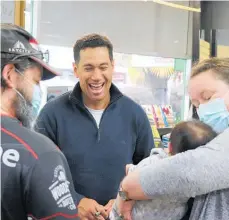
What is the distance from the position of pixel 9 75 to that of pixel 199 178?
0.53 metres

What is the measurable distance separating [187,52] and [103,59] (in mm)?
1893

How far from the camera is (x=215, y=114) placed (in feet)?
4.04

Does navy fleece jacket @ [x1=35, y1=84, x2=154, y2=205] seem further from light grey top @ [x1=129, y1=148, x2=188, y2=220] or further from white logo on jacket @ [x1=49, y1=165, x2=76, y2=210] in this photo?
white logo on jacket @ [x1=49, y1=165, x2=76, y2=210]

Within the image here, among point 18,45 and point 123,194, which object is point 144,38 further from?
point 18,45

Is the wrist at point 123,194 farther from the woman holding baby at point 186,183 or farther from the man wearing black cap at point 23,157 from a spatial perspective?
the man wearing black cap at point 23,157

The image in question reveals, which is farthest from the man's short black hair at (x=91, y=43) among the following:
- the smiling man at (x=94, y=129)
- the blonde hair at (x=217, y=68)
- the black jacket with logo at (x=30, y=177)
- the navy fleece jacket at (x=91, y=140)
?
the black jacket with logo at (x=30, y=177)

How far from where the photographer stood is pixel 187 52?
11.1 ft

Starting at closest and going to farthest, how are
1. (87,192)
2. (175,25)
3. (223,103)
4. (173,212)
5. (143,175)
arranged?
1. (143,175)
2. (173,212)
3. (223,103)
4. (87,192)
5. (175,25)

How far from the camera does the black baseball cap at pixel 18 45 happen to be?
85 cm

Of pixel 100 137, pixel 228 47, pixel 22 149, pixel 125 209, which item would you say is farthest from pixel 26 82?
pixel 228 47

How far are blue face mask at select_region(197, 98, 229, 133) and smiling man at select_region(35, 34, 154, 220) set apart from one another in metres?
0.49

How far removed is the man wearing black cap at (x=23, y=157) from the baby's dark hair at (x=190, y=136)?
41 cm

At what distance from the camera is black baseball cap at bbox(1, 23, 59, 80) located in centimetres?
85

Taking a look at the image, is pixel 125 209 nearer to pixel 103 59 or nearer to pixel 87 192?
pixel 87 192
